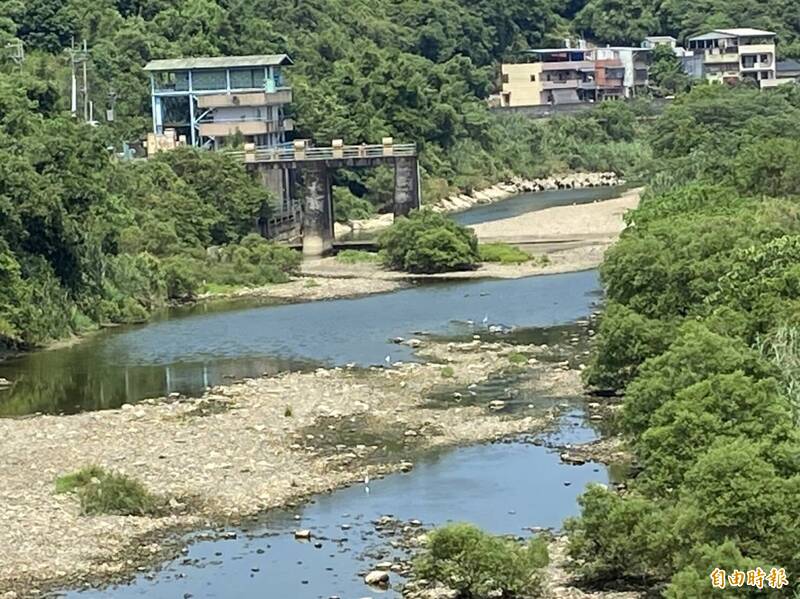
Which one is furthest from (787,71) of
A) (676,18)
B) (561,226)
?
(561,226)

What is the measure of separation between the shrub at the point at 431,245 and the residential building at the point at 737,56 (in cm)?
6277

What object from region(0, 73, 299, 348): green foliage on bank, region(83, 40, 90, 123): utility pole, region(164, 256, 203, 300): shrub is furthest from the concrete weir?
region(164, 256, 203, 300): shrub

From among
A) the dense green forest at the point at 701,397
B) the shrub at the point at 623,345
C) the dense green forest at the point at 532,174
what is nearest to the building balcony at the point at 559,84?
the dense green forest at the point at 532,174

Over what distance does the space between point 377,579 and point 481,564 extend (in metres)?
1.71

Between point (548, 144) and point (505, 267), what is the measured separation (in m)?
43.3

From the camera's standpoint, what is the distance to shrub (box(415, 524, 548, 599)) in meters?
23.7

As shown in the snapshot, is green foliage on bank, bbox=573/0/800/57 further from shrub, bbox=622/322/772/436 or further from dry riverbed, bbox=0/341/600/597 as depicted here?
shrub, bbox=622/322/772/436

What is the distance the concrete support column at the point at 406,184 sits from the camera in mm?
76688

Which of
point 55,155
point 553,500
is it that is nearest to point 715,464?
→ point 553,500

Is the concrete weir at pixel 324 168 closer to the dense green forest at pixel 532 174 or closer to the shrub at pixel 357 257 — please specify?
the dense green forest at pixel 532 174

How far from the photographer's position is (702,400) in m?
25.8

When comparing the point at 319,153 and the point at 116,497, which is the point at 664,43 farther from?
the point at 116,497

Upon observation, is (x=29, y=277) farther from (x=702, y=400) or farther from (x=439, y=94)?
(x=439, y=94)

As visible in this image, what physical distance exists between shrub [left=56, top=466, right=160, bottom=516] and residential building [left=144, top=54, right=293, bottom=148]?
54192mm
